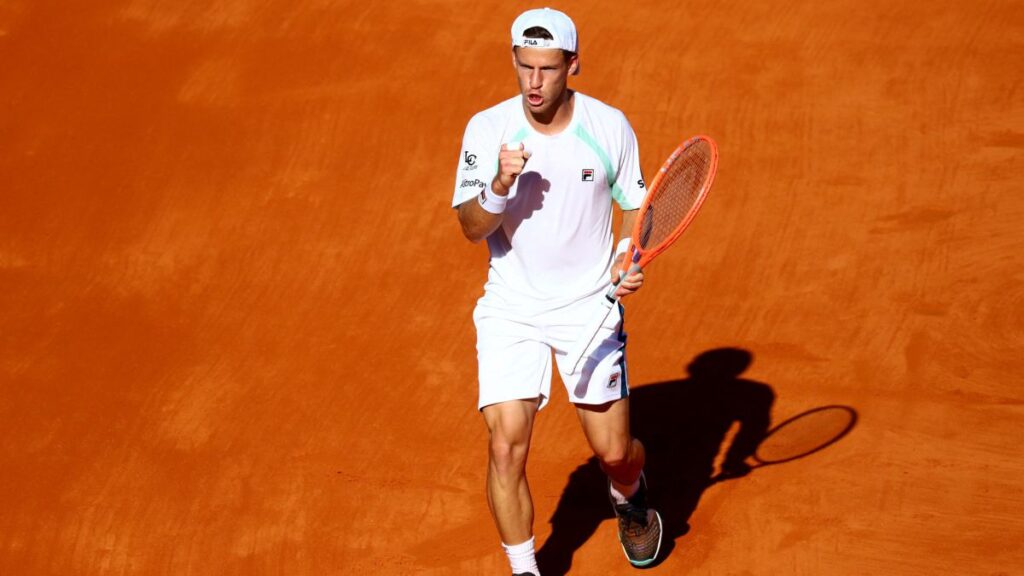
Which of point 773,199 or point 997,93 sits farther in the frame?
point 997,93

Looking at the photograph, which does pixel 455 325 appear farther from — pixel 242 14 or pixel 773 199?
pixel 242 14

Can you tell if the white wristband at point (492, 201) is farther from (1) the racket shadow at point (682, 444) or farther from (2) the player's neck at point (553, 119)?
(1) the racket shadow at point (682, 444)

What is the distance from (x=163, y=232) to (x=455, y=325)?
2.64m

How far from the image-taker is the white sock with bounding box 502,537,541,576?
6801 mm

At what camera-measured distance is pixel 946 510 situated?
7.78 metres

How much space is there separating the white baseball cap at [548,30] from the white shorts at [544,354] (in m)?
1.29

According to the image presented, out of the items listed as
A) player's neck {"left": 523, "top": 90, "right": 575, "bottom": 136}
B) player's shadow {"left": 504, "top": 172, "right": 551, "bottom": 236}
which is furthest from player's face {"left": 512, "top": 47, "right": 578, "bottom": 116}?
player's shadow {"left": 504, "top": 172, "right": 551, "bottom": 236}

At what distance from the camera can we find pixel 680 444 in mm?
8648

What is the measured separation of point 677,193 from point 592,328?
87 cm

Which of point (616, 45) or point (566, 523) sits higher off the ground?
point (616, 45)

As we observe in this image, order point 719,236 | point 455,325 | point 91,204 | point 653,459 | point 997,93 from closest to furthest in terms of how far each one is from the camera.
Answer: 1. point 653,459
2. point 455,325
3. point 719,236
4. point 91,204
5. point 997,93

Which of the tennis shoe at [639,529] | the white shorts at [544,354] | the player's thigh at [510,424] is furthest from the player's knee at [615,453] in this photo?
the player's thigh at [510,424]

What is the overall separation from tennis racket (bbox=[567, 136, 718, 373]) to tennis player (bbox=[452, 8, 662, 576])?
0.35ft

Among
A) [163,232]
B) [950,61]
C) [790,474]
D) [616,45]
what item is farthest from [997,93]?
[163,232]
